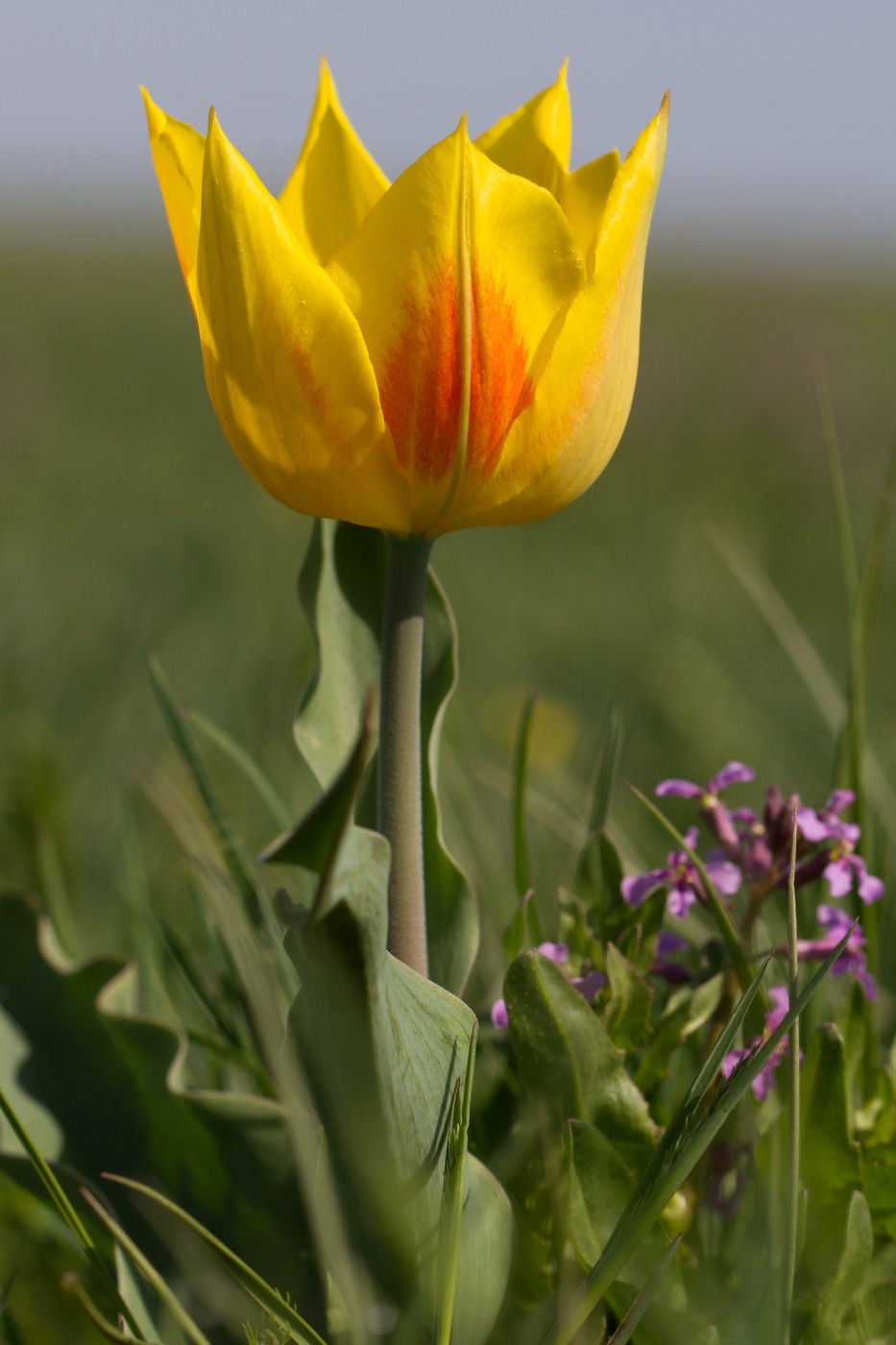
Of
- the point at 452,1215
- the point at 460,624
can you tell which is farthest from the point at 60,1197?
the point at 460,624

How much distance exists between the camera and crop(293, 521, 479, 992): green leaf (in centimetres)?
104

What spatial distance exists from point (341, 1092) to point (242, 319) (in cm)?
48

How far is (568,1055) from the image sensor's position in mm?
916

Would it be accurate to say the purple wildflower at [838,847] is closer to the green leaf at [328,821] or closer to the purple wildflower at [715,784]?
the purple wildflower at [715,784]

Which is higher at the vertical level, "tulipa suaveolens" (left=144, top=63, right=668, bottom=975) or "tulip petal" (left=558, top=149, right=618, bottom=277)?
"tulip petal" (left=558, top=149, right=618, bottom=277)

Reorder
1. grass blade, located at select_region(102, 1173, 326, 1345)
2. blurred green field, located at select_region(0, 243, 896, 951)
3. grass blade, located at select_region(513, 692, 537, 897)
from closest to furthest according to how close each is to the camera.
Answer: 1. grass blade, located at select_region(102, 1173, 326, 1345)
2. grass blade, located at select_region(513, 692, 537, 897)
3. blurred green field, located at select_region(0, 243, 896, 951)

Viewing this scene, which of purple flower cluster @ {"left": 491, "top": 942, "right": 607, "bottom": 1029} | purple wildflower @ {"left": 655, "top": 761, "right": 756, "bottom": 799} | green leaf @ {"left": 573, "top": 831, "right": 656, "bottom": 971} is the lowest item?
purple flower cluster @ {"left": 491, "top": 942, "right": 607, "bottom": 1029}

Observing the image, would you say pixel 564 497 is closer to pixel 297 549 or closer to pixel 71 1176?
pixel 71 1176

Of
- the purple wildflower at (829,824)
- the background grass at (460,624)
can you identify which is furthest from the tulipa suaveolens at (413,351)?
the background grass at (460,624)

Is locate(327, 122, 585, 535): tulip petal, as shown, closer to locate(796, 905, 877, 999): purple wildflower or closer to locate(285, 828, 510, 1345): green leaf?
locate(285, 828, 510, 1345): green leaf

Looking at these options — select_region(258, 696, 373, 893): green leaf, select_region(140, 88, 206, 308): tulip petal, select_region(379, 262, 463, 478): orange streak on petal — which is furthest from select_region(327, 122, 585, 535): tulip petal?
select_region(258, 696, 373, 893): green leaf

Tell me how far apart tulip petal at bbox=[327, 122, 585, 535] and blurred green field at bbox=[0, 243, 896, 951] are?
1.71ft

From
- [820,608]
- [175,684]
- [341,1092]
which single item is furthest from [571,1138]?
[820,608]

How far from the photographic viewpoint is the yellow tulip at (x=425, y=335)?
85cm
